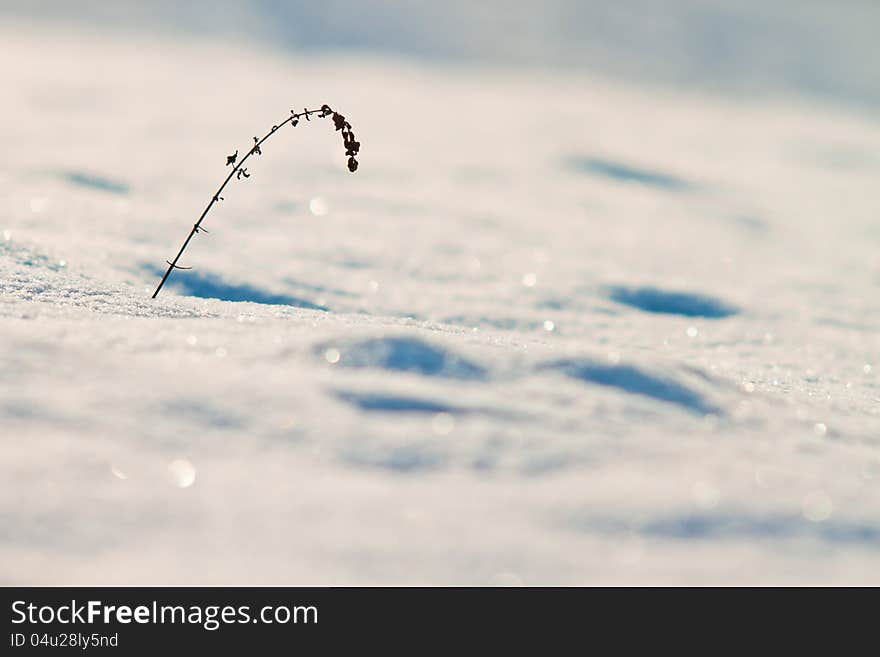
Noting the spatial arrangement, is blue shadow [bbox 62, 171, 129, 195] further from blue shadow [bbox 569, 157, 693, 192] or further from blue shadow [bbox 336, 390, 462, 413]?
blue shadow [bbox 569, 157, 693, 192]

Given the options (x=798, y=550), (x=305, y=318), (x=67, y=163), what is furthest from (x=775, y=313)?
(x=67, y=163)

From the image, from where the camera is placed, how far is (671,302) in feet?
15.0

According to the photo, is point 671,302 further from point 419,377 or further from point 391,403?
point 391,403

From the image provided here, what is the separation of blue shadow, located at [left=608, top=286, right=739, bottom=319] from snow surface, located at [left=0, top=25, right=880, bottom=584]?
0.08ft

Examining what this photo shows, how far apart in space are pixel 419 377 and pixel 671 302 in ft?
8.61

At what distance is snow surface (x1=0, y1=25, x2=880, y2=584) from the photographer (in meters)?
1.66

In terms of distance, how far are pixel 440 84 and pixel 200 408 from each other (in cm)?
1180

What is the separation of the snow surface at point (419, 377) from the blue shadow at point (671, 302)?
0.02 metres

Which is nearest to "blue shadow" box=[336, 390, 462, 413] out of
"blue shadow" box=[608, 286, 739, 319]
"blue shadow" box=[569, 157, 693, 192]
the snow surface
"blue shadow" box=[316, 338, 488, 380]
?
the snow surface

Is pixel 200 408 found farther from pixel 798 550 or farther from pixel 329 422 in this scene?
pixel 798 550

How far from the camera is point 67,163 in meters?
6.26

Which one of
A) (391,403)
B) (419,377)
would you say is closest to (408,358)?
(419,377)

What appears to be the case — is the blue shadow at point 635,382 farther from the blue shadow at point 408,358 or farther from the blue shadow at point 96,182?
the blue shadow at point 96,182
